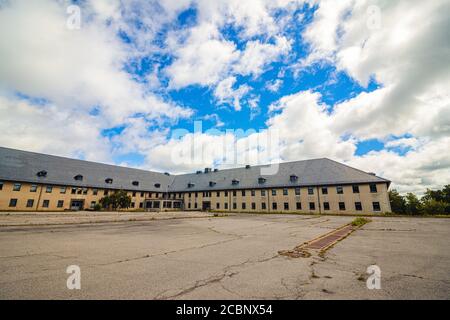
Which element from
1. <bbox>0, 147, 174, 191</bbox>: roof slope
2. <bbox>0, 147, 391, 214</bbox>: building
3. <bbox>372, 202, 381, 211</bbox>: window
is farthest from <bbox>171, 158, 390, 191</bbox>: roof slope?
<bbox>0, 147, 174, 191</bbox>: roof slope

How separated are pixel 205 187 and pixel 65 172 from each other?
3070 cm

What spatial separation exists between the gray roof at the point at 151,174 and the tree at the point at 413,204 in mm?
36815

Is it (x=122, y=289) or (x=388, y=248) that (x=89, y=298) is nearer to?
(x=122, y=289)

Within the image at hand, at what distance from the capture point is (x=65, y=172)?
43.1m

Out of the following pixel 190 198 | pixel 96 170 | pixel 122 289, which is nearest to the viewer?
pixel 122 289

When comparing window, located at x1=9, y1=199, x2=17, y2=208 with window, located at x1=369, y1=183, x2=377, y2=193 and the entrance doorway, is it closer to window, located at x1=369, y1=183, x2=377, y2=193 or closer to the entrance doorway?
the entrance doorway

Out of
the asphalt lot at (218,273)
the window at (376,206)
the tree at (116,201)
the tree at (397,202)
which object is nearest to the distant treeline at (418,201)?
the tree at (397,202)

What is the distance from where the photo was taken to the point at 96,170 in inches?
1938

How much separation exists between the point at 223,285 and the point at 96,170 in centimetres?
5426

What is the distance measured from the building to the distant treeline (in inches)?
1353

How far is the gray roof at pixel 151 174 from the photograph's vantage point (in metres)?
37.1

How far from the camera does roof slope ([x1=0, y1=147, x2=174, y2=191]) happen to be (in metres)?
36.8
